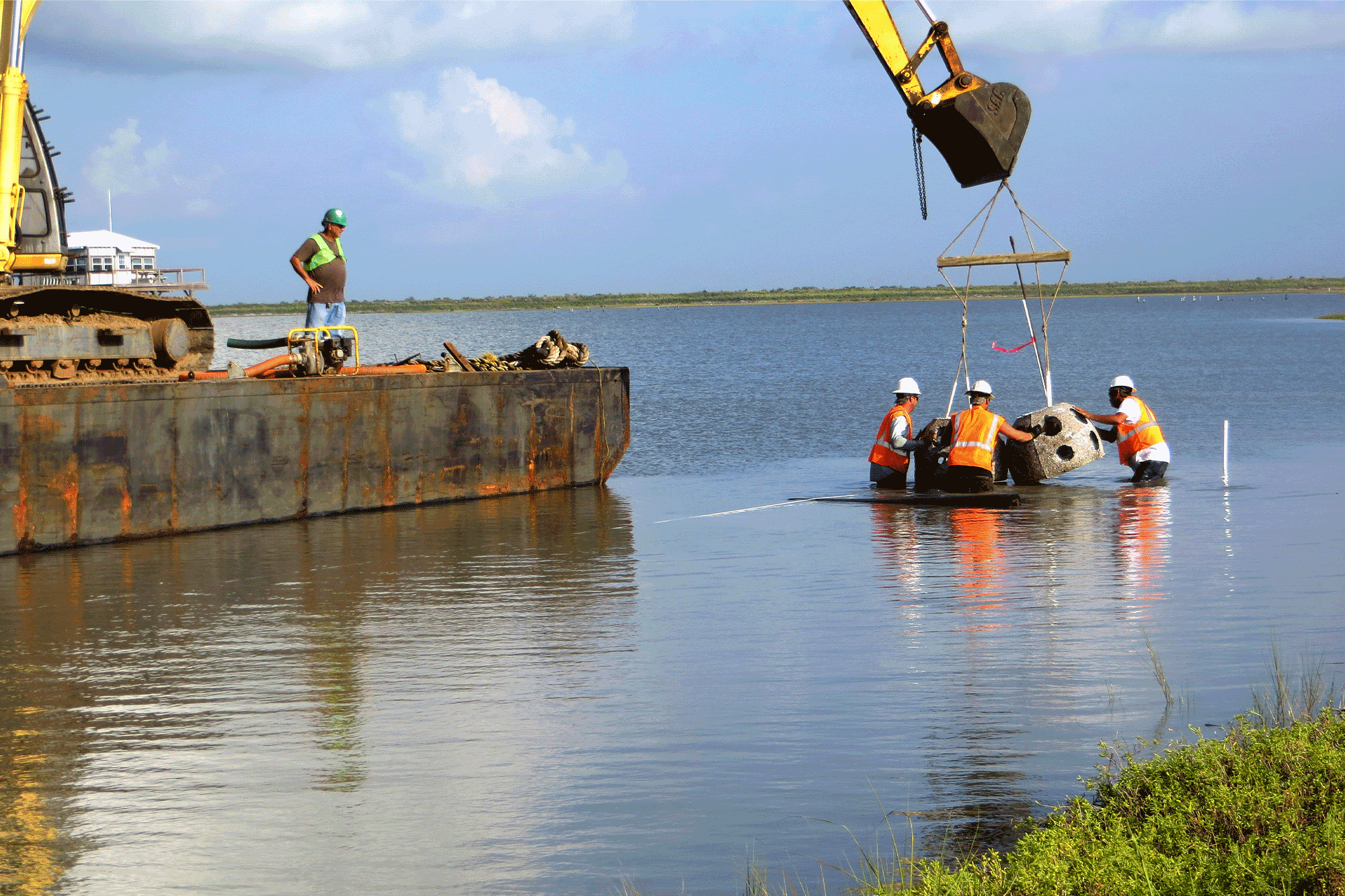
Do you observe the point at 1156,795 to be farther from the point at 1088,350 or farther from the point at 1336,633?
the point at 1088,350

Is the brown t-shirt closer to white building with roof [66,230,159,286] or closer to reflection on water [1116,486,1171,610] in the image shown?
reflection on water [1116,486,1171,610]

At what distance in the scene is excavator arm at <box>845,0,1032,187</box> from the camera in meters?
16.7

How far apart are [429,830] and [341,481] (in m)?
11.3

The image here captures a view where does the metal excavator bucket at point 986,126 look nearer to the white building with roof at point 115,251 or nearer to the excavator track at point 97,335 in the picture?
the excavator track at point 97,335

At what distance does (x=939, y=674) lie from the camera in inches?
349

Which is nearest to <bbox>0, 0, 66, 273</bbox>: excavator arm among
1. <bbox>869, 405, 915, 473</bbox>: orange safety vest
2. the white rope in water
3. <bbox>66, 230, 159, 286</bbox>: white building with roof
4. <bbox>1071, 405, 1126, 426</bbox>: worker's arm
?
the white rope in water

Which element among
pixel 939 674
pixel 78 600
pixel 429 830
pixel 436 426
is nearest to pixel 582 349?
pixel 436 426

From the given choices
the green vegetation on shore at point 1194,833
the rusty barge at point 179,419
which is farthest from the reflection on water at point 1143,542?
the rusty barge at point 179,419

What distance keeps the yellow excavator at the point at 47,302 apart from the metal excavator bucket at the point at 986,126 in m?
9.05

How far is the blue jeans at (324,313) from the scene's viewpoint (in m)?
16.4

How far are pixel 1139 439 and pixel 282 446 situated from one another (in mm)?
11802

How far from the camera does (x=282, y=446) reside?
16359 mm

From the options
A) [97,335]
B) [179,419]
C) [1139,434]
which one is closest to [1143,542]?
[1139,434]

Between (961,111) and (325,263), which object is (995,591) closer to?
(961,111)
